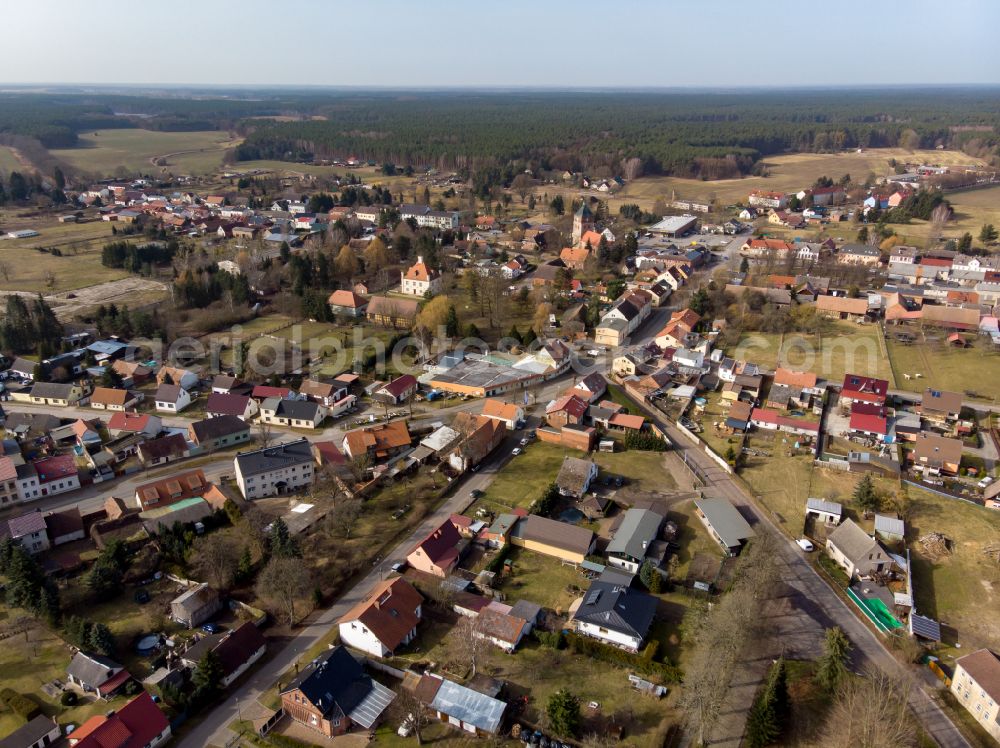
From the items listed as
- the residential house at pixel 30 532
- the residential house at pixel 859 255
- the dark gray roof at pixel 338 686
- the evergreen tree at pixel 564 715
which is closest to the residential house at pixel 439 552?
the dark gray roof at pixel 338 686

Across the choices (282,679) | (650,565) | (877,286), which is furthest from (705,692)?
(877,286)

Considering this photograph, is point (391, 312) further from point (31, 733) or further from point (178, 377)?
point (31, 733)

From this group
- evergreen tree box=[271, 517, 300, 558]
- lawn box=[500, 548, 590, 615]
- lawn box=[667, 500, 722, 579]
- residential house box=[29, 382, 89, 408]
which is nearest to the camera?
lawn box=[500, 548, 590, 615]

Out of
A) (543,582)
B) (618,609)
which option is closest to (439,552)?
(543,582)

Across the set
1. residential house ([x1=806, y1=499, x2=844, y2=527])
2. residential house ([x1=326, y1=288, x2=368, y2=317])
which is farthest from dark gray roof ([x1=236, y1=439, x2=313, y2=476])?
residential house ([x1=806, y1=499, x2=844, y2=527])

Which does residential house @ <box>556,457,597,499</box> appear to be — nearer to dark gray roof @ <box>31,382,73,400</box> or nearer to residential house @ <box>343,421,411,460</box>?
residential house @ <box>343,421,411,460</box>

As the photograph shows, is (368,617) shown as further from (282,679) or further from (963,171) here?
(963,171)
